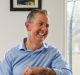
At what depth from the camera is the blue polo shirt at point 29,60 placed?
194cm

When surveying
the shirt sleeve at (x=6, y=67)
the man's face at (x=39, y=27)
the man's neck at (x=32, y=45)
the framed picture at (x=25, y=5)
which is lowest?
the shirt sleeve at (x=6, y=67)

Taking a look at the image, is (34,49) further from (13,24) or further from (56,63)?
(13,24)

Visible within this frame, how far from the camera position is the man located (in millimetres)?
1929

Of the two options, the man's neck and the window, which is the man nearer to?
the man's neck

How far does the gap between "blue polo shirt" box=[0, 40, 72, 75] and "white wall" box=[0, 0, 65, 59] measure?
0.70m

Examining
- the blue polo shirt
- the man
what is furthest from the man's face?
the blue polo shirt

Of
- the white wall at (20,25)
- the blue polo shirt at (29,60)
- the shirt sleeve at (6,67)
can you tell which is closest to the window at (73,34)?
the white wall at (20,25)

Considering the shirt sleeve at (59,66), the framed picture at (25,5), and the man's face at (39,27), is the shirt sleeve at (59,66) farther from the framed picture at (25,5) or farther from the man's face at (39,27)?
the framed picture at (25,5)

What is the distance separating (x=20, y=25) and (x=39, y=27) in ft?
2.68

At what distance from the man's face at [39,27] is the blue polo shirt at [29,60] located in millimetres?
113

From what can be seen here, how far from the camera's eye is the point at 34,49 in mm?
2008

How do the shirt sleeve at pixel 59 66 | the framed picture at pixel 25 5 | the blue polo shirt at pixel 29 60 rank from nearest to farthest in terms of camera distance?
the shirt sleeve at pixel 59 66 < the blue polo shirt at pixel 29 60 < the framed picture at pixel 25 5

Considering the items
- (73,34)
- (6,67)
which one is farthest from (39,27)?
(73,34)

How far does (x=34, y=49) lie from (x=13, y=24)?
0.80 m
